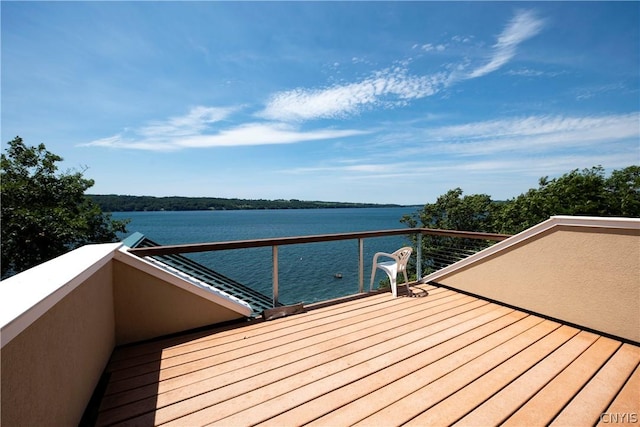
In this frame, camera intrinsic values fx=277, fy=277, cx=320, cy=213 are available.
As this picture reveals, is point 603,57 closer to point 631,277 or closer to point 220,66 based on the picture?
point 631,277

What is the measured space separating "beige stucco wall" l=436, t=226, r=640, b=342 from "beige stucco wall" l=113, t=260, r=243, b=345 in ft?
11.7

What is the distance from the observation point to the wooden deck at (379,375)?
162cm

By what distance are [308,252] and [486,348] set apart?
2490cm

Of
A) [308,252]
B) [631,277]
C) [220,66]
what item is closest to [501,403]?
[631,277]

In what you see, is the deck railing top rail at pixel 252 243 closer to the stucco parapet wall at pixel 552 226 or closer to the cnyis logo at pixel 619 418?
the stucco parapet wall at pixel 552 226

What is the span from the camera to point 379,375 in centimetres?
200

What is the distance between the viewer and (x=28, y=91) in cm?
543

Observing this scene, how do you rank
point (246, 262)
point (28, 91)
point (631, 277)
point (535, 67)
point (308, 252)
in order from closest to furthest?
point (631, 277), point (28, 91), point (535, 67), point (246, 262), point (308, 252)

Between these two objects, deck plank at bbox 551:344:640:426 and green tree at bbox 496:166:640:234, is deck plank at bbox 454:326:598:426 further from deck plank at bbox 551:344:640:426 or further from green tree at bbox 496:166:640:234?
green tree at bbox 496:166:640:234

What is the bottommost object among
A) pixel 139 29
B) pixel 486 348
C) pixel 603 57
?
pixel 486 348

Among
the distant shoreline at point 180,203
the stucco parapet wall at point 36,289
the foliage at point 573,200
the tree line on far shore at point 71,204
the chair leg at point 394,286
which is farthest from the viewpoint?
the distant shoreline at point 180,203

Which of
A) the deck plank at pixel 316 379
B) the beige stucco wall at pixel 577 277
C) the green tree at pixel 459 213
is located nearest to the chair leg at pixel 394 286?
the deck plank at pixel 316 379

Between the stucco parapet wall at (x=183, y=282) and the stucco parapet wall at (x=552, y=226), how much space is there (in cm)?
298

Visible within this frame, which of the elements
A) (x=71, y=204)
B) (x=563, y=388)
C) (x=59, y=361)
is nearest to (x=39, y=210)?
(x=71, y=204)
